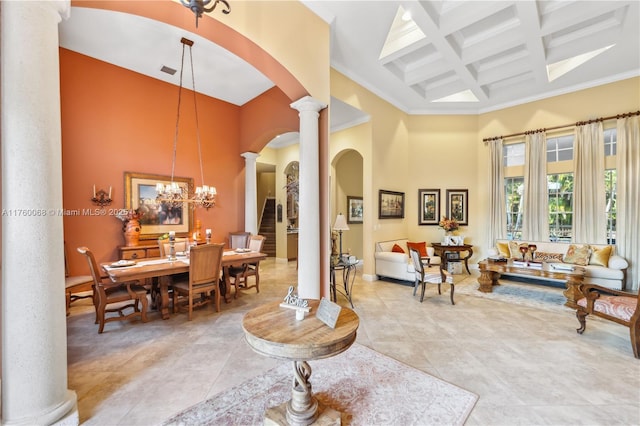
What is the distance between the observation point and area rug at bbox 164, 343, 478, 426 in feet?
6.16

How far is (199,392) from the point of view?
2.17 metres

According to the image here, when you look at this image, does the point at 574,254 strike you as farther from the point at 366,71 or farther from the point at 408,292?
the point at 366,71

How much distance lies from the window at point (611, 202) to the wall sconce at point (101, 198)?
943 centimetres

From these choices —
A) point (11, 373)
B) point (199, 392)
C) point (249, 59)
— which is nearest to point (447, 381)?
point (199, 392)

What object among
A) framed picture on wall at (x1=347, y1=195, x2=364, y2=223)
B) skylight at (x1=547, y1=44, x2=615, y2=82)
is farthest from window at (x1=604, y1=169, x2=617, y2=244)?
framed picture on wall at (x1=347, y1=195, x2=364, y2=223)

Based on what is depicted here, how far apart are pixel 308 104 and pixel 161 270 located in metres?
2.90

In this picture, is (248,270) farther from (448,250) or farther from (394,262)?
(448,250)

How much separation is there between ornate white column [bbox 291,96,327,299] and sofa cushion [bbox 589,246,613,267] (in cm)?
542

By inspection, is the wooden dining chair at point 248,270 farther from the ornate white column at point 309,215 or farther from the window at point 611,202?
the window at point 611,202

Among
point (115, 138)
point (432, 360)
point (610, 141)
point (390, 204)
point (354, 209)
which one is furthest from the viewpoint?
point (354, 209)

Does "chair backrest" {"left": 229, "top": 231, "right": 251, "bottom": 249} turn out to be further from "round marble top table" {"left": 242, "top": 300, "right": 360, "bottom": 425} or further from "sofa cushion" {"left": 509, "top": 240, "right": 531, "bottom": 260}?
"sofa cushion" {"left": 509, "top": 240, "right": 531, "bottom": 260}

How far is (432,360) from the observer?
8.73ft

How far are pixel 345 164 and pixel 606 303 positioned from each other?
615 cm

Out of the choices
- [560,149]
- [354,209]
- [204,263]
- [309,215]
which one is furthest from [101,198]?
[560,149]
